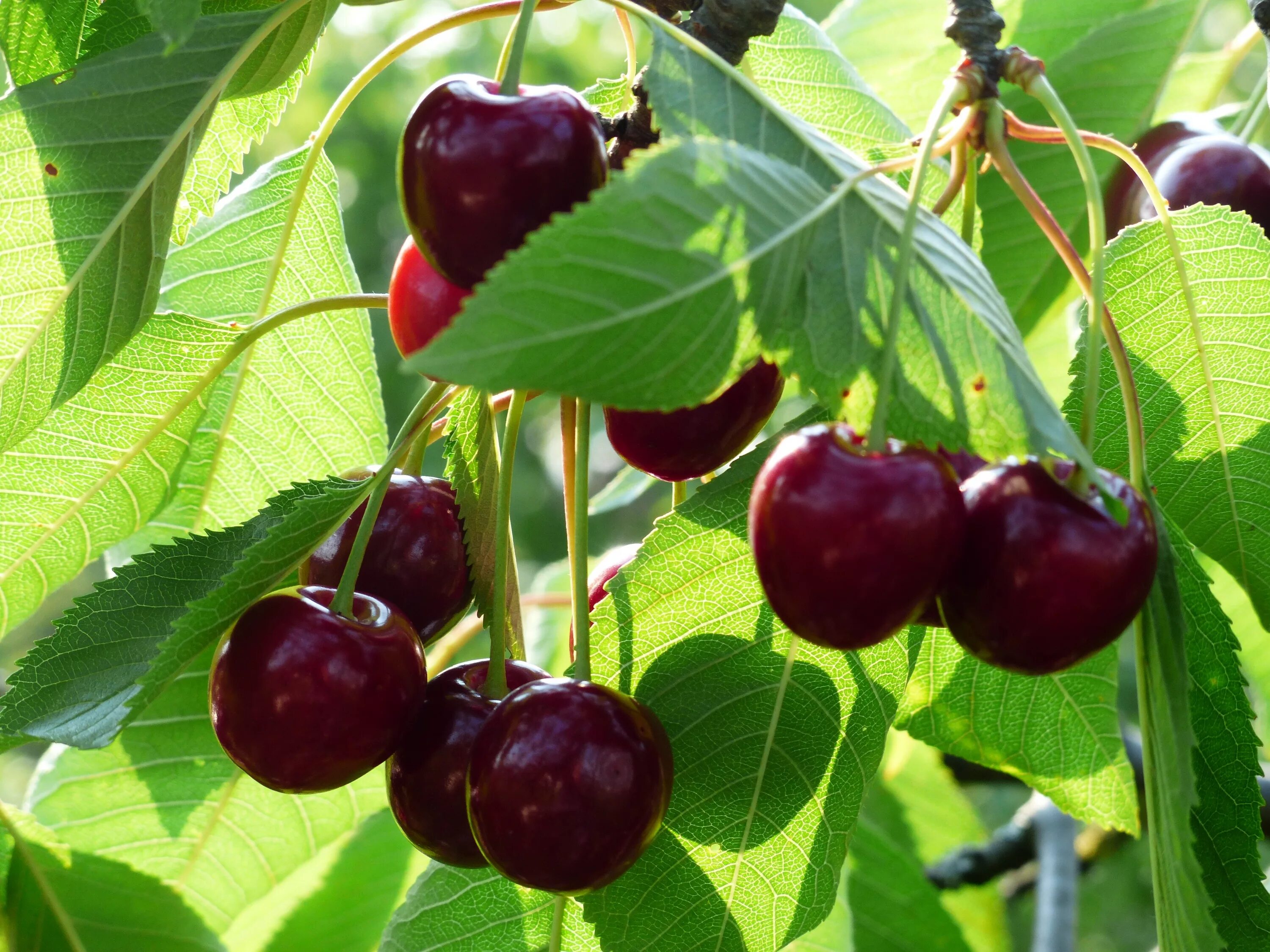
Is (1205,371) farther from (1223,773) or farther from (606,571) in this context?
(606,571)

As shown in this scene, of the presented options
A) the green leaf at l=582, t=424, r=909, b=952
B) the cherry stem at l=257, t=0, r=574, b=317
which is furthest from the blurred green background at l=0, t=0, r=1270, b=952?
the green leaf at l=582, t=424, r=909, b=952

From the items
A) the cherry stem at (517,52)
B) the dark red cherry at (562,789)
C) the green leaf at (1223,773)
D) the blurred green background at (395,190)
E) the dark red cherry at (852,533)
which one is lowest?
the blurred green background at (395,190)

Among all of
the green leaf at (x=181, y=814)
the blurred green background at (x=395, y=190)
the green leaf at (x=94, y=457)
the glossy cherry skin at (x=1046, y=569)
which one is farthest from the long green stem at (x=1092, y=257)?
the blurred green background at (x=395, y=190)

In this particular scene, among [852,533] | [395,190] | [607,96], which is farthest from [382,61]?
[395,190]

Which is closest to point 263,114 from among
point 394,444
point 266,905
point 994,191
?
point 394,444

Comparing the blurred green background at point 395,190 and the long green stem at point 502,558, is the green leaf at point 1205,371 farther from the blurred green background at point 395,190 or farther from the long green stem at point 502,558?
the blurred green background at point 395,190

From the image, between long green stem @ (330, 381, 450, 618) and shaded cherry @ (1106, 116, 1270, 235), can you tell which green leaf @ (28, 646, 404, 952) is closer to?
long green stem @ (330, 381, 450, 618)
